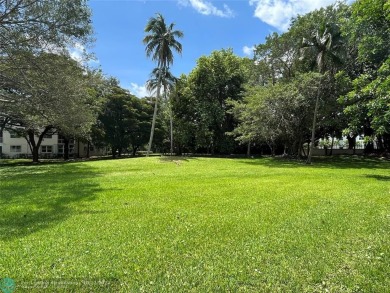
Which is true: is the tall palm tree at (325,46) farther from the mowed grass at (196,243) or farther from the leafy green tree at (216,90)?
the mowed grass at (196,243)

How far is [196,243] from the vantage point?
4.56m

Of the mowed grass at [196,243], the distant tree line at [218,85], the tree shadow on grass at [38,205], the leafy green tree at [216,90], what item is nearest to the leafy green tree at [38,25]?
the distant tree line at [218,85]

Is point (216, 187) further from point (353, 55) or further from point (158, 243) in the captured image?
point (353, 55)

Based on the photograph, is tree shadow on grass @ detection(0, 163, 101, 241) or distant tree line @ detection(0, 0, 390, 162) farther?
distant tree line @ detection(0, 0, 390, 162)

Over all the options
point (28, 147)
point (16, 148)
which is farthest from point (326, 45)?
point (16, 148)

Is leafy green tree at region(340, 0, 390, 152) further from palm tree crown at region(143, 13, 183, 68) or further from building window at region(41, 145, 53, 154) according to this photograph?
building window at region(41, 145, 53, 154)

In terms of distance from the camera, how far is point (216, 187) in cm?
1027

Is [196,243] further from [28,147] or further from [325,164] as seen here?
[28,147]

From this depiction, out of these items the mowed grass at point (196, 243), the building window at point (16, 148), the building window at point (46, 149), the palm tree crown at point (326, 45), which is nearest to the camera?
the mowed grass at point (196, 243)

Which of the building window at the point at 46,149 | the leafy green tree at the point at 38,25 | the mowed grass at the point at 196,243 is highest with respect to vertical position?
the leafy green tree at the point at 38,25

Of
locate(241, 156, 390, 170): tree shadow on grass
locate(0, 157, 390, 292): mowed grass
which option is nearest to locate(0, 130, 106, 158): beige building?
locate(241, 156, 390, 170): tree shadow on grass

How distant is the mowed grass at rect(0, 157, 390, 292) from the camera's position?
11.1ft

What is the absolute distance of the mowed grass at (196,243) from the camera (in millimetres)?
3371

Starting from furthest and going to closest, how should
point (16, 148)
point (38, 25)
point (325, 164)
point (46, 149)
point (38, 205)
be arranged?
point (46, 149) → point (16, 148) → point (325, 164) → point (38, 25) → point (38, 205)
